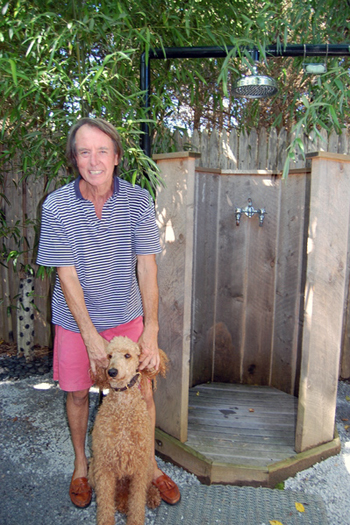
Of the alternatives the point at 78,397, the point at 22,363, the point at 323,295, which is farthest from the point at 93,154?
the point at 22,363

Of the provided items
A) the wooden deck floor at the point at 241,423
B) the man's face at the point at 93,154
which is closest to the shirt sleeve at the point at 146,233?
the man's face at the point at 93,154

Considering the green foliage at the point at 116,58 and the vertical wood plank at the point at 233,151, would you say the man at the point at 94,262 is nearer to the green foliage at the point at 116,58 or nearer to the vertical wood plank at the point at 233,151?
the green foliage at the point at 116,58

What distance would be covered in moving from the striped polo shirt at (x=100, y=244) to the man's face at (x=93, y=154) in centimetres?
11

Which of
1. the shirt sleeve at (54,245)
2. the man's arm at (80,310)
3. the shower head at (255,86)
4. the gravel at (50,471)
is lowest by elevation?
the gravel at (50,471)

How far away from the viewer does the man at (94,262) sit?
172cm

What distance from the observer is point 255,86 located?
221cm

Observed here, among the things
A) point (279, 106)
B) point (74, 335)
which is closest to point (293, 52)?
point (74, 335)

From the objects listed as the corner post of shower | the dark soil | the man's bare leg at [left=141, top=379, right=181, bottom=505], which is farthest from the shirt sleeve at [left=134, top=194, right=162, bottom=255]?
the dark soil

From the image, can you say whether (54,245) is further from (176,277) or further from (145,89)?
(145,89)

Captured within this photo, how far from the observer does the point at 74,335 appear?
1.89 m

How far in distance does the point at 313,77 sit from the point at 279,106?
3.97 ft

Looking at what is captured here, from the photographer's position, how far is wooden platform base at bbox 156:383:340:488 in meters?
2.09

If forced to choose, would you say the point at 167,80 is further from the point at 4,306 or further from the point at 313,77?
the point at 4,306

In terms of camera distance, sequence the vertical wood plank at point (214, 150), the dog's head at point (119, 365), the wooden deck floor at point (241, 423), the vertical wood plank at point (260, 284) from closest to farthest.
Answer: the dog's head at point (119, 365) < the wooden deck floor at point (241, 423) < the vertical wood plank at point (260, 284) < the vertical wood plank at point (214, 150)
